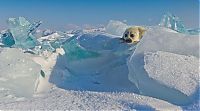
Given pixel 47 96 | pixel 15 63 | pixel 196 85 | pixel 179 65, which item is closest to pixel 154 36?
pixel 179 65

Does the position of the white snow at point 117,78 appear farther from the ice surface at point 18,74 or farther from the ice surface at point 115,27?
the ice surface at point 115,27

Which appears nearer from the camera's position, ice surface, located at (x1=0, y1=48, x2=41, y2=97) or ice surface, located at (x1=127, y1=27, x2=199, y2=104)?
ice surface, located at (x1=127, y1=27, x2=199, y2=104)

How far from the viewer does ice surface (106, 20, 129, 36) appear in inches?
317

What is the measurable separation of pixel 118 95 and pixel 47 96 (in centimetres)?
83

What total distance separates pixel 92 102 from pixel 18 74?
144 centimetres

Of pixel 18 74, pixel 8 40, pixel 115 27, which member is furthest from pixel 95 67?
pixel 8 40

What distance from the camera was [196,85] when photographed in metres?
3.21

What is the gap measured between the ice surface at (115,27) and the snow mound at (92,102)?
4.33m

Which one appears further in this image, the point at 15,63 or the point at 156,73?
the point at 15,63

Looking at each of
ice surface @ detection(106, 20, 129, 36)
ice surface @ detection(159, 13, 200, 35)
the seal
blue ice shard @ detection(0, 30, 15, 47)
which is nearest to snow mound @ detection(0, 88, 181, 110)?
the seal

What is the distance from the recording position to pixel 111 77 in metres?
4.67

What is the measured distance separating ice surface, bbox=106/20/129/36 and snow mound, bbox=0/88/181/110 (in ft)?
14.2

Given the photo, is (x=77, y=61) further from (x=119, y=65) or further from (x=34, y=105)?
(x=34, y=105)

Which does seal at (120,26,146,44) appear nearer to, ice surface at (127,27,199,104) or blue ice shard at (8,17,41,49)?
ice surface at (127,27,199,104)
